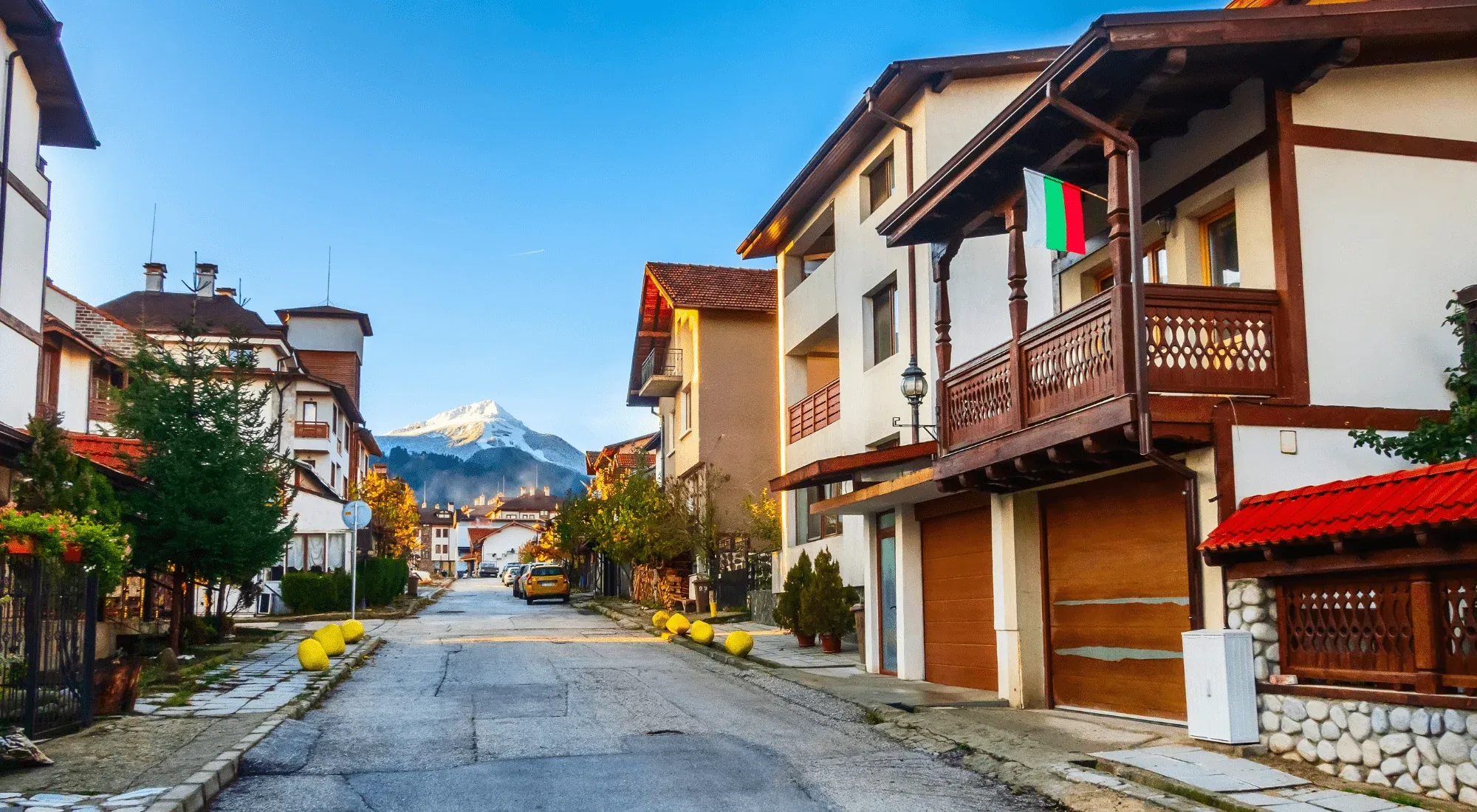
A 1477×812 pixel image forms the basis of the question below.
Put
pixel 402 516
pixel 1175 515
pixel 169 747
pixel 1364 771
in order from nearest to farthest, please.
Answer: pixel 1364 771, pixel 169 747, pixel 1175 515, pixel 402 516

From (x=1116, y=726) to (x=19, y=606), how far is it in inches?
390

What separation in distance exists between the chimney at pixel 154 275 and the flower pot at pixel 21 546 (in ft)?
179

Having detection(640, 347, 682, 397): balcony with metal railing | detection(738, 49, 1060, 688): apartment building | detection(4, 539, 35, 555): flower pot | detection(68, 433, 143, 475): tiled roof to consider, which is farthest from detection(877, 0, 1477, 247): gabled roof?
detection(640, 347, 682, 397): balcony with metal railing

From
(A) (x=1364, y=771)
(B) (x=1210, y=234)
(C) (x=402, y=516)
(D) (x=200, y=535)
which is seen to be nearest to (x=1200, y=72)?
(B) (x=1210, y=234)

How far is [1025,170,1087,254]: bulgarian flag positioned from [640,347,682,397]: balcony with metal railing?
1101 inches

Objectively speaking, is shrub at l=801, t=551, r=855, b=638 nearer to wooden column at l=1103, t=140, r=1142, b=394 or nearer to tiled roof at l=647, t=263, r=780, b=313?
wooden column at l=1103, t=140, r=1142, b=394

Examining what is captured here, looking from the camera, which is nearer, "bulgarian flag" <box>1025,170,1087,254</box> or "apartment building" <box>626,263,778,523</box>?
"bulgarian flag" <box>1025,170,1087,254</box>

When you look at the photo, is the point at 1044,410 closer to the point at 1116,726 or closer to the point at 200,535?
the point at 1116,726

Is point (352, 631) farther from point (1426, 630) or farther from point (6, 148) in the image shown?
point (1426, 630)

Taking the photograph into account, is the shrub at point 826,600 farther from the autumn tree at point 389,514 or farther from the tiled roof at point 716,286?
the autumn tree at point 389,514

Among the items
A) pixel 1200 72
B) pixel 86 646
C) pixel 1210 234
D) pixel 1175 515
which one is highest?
pixel 1200 72

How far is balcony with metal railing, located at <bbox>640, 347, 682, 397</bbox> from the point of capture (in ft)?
132

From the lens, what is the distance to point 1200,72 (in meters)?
11.4

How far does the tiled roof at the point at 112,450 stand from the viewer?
20.6 meters
